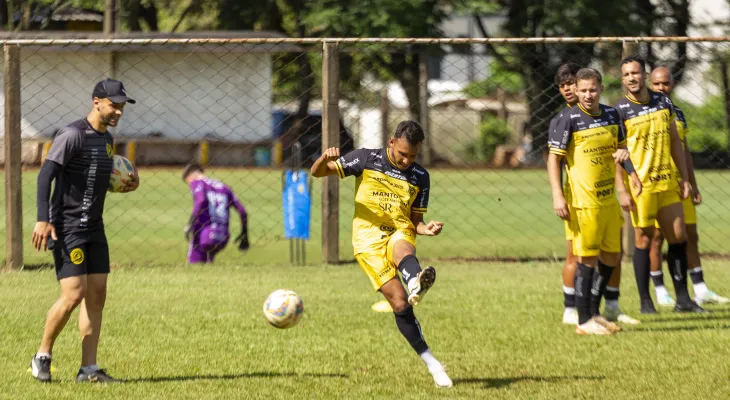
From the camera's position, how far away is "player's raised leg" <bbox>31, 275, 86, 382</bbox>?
6.56 metres

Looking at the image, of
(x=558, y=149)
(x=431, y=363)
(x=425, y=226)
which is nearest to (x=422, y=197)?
(x=425, y=226)

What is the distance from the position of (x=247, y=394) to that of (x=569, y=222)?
10.7 feet

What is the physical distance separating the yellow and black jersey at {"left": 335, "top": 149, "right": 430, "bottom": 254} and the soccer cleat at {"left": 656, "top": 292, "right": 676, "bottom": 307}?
383 cm

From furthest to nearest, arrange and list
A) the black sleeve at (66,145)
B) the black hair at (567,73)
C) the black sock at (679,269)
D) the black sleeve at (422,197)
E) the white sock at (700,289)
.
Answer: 1. the white sock at (700,289)
2. the black sock at (679,269)
3. the black hair at (567,73)
4. the black sleeve at (422,197)
5. the black sleeve at (66,145)

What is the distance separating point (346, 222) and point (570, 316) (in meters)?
8.26

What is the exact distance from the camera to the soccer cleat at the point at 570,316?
28.9 ft

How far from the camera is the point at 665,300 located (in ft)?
32.4

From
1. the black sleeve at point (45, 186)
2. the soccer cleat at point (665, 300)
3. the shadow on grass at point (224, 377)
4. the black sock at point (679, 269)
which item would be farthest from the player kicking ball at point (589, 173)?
the black sleeve at point (45, 186)

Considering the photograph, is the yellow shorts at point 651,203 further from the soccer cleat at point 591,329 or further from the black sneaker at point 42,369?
the black sneaker at point 42,369

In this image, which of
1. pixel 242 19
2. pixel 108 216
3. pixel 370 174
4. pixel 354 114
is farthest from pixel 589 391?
pixel 354 114

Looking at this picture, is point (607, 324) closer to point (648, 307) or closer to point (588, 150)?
point (648, 307)

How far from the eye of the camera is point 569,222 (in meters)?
8.40

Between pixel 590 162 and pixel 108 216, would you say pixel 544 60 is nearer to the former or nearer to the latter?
pixel 108 216

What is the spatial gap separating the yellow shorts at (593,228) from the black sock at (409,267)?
6.97 feet
